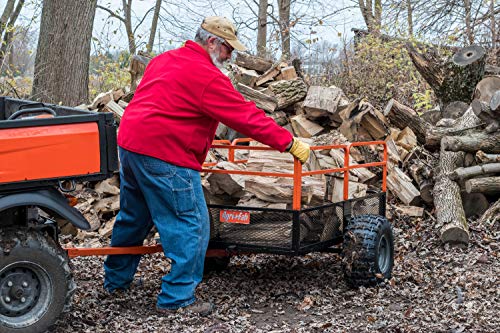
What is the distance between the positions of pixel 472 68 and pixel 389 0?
8.47 m

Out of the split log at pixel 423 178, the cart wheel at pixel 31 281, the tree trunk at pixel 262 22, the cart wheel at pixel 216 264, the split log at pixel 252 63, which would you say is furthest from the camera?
the tree trunk at pixel 262 22

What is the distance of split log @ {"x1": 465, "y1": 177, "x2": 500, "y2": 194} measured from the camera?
24.4 feet

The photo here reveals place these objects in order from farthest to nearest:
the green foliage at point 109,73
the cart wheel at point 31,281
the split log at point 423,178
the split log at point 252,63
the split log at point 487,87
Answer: the green foliage at point 109,73, the split log at point 252,63, the split log at point 487,87, the split log at point 423,178, the cart wheel at point 31,281

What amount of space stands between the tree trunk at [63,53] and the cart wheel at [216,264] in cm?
523

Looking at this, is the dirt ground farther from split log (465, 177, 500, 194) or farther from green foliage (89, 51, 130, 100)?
green foliage (89, 51, 130, 100)

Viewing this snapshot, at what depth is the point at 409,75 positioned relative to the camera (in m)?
13.4

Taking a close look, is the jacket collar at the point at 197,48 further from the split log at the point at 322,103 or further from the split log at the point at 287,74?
the split log at the point at 287,74

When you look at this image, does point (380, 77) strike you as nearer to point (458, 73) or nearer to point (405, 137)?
point (458, 73)

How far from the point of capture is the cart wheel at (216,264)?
6230mm

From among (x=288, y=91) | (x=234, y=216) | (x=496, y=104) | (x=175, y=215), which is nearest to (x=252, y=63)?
(x=288, y=91)

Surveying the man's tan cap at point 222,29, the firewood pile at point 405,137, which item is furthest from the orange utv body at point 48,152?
the firewood pile at point 405,137

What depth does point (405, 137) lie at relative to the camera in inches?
339

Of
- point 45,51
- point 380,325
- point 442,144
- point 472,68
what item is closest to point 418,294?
point 380,325

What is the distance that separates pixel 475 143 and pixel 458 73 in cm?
165
